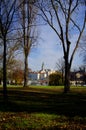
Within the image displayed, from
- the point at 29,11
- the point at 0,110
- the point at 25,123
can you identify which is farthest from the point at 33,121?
the point at 29,11

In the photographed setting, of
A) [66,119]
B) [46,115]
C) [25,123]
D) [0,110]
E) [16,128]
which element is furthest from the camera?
[0,110]

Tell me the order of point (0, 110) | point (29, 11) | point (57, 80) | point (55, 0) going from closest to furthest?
point (0, 110) < point (55, 0) < point (29, 11) < point (57, 80)

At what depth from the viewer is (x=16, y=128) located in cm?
1244

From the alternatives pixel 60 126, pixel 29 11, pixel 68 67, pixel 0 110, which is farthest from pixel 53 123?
pixel 29 11

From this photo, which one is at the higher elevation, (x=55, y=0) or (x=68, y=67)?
(x=55, y=0)

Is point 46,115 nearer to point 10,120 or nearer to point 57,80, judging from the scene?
point 10,120

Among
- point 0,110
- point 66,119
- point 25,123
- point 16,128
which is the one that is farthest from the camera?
point 0,110

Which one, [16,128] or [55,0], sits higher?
[55,0]

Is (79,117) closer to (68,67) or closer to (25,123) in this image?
(25,123)

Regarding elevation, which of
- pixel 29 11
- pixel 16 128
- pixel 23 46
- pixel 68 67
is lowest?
pixel 16 128

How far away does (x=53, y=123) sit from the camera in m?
13.5

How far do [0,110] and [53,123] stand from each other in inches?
204

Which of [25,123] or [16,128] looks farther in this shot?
[25,123]

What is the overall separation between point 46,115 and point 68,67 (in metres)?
20.0
